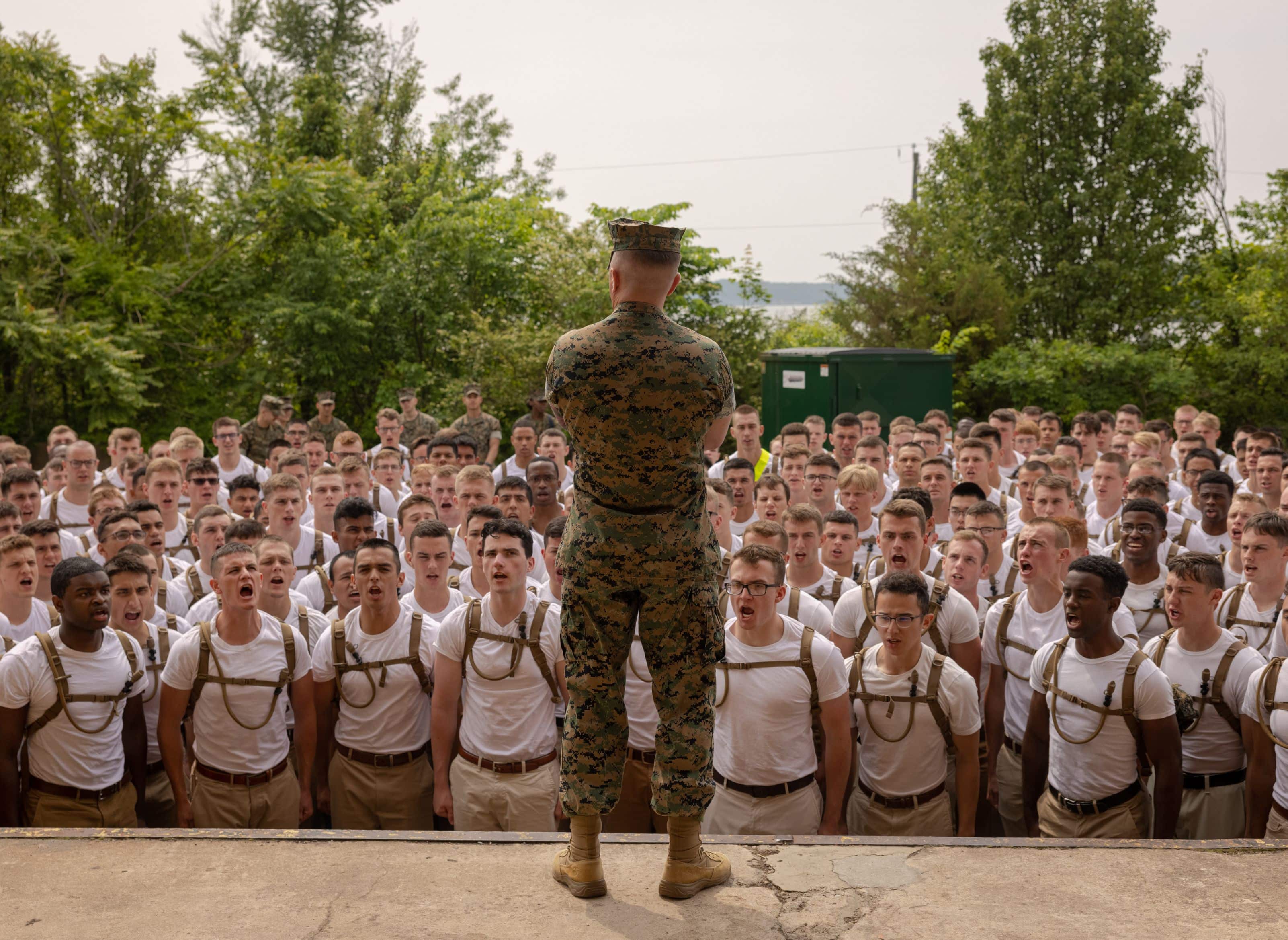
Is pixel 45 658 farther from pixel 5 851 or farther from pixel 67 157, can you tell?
pixel 67 157

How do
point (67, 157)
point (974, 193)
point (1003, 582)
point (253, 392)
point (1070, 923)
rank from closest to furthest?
point (1070, 923) → point (1003, 582) → point (67, 157) → point (253, 392) → point (974, 193)

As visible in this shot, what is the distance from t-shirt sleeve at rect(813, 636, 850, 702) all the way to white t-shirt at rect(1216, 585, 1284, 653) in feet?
6.73

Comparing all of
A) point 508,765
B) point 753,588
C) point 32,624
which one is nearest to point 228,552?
point 32,624

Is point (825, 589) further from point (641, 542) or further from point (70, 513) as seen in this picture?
point (70, 513)

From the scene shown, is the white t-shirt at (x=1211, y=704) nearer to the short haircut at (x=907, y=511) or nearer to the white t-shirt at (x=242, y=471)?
the short haircut at (x=907, y=511)

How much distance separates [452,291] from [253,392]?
13.1 feet

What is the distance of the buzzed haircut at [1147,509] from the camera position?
644cm

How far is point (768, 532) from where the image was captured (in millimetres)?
6582

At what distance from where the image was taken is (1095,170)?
23.3 m

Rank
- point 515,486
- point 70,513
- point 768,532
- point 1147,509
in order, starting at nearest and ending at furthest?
point 1147,509, point 768,532, point 515,486, point 70,513

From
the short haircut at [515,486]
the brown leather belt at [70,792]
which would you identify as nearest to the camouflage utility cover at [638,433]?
the brown leather belt at [70,792]

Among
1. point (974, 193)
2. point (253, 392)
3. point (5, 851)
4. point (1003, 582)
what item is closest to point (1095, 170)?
point (974, 193)

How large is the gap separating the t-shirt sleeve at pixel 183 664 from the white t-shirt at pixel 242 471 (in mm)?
5437

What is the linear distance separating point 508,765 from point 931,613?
7.27 ft
